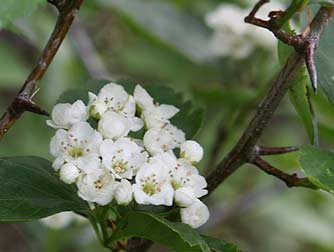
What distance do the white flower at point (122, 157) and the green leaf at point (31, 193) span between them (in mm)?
88

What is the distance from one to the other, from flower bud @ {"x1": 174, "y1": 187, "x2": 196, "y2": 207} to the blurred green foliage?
2.93 ft

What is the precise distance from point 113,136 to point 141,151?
5cm

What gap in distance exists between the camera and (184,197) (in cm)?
116

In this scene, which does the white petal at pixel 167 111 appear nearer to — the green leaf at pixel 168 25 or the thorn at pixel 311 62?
the thorn at pixel 311 62

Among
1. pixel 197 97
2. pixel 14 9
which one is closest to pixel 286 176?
pixel 14 9

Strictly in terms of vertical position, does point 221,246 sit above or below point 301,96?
Result: below

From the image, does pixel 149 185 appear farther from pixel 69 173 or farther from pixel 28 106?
pixel 28 106

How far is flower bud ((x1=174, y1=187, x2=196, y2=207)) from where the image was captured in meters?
1.16

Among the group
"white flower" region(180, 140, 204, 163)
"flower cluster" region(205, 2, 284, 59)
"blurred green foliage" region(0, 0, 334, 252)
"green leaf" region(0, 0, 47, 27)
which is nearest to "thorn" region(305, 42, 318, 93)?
"white flower" region(180, 140, 204, 163)

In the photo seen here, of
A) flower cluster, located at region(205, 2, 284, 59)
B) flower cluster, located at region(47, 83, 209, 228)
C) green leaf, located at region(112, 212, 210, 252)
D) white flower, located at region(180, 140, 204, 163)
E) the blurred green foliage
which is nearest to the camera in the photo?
green leaf, located at region(112, 212, 210, 252)

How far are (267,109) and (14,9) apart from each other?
436mm

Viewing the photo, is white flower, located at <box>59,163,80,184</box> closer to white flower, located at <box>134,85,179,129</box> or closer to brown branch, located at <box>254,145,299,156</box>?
white flower, located at <box>134,85,179,129</box>

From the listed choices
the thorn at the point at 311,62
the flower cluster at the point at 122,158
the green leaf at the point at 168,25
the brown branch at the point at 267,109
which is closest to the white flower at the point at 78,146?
the flower cluster at the point at 122,158

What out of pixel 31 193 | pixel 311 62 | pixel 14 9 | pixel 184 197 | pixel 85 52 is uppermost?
pixel 311 62
